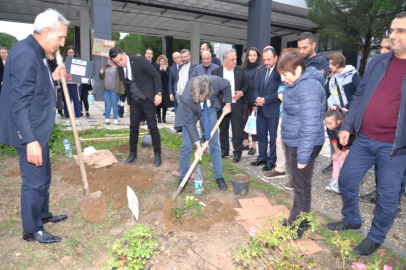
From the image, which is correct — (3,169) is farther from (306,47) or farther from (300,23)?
(300,23)

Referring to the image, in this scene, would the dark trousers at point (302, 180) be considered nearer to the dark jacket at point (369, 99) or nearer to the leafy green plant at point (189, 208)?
the dark jacket at point (369, 99)

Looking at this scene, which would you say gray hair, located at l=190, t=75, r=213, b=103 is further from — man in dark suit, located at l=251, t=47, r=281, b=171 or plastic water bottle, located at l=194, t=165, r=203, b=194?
man in dark suit, located at l=251, t=47, r=281, b=171

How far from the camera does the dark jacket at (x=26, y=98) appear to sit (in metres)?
2.43

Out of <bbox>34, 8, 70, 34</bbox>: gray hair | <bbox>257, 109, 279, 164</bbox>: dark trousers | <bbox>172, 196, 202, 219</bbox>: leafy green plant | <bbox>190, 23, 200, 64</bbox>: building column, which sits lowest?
<bbox>172, 196, 202, 219</bbox>: leafy green plant

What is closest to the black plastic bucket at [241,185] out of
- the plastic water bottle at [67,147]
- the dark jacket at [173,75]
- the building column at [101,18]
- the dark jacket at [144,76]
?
the dark jacket at [144,76]

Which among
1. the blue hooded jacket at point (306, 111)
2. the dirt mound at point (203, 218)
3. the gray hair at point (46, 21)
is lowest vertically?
the dirt mound at point (203, 218)

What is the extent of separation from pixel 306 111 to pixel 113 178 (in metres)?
2.99

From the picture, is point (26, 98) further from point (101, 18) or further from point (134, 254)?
point (101, 18)

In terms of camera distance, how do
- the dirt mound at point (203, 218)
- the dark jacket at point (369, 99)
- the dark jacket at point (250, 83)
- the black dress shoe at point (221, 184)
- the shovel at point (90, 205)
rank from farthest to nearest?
the dark jacket at point (250, 83)
the black dress shoe at point (221, 184)
the shovel at point (90, 205)
the dirt mound at point (203, 218)
the dark jacket at point (369, 99)

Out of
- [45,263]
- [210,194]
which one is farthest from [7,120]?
[210,194]

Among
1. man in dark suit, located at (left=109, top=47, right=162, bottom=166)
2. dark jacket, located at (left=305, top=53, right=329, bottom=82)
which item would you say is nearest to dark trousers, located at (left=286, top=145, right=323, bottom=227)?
dark jacket, located at (left=305, top=53, right=329, bottom=82)

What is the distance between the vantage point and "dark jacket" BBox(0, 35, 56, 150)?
7.97ft

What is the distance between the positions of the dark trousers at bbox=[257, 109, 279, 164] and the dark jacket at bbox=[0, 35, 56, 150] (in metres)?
3.29

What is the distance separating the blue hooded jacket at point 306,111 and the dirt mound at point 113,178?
2275mm
